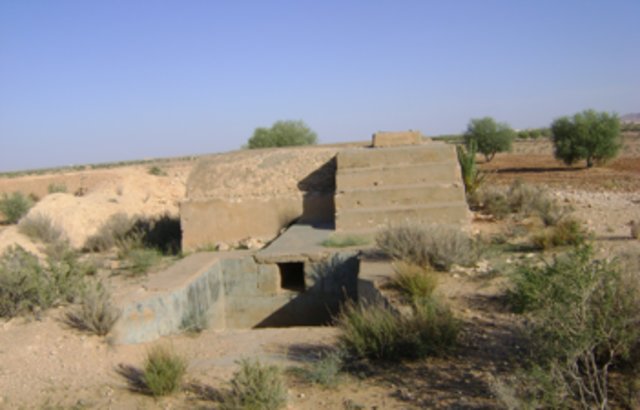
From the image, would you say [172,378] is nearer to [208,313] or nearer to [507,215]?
[208,313]

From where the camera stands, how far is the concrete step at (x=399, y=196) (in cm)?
927

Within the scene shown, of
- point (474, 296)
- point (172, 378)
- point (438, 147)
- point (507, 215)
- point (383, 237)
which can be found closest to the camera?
point (172, 378)

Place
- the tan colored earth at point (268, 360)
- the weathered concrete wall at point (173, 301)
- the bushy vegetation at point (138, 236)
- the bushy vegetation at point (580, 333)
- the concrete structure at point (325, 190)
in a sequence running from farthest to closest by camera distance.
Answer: the bushy vegetation at point (138, 236), the concrete structure at point (325, 190), the weathered concrete wall at point (173, 301), the tan colored earth at point (268, 360), the bushy vegetation at point (580, 333)

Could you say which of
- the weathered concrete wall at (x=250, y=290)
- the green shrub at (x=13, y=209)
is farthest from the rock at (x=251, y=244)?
the green shrub at (x=13, y=209)

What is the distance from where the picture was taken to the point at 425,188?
9.29m

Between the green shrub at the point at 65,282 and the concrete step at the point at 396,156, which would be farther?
the concrete step at the point at 396,156

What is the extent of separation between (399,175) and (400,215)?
90cm

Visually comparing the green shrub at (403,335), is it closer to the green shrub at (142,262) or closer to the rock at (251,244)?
the green shrub at (142,262)

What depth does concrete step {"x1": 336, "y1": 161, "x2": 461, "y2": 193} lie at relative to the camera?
31.3ft

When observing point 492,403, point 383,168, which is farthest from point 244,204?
point 492,403

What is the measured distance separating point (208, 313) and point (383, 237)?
8.95ft

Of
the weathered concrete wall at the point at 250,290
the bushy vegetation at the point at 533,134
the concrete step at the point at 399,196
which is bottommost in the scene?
the weathered concrete wall at the point at 250,290

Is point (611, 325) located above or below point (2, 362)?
above

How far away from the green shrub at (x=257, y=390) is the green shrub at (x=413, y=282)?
78.9 inches
